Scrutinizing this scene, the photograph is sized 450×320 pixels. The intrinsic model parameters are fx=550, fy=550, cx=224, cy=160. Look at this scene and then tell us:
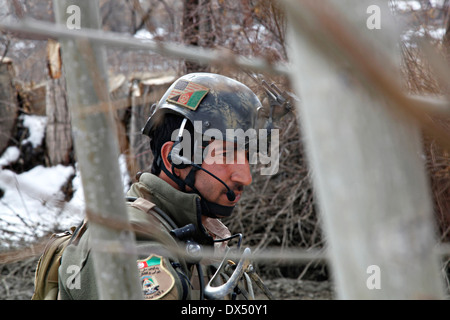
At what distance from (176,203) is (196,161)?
24 centimetres

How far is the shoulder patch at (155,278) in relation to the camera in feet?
6.47

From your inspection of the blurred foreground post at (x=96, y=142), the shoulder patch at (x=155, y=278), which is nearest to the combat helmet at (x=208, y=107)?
the shoulder patch at (x=155, y=278)

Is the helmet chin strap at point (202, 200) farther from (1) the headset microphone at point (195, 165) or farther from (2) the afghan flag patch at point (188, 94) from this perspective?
(2) the afghan flag patch at point (188, 94)

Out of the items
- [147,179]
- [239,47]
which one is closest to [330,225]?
[147,179]

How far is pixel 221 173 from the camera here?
106 inches

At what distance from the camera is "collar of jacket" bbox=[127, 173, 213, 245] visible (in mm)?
2576

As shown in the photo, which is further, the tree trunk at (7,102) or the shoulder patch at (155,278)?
the tree trunk at (7,102)

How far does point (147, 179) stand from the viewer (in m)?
2.67

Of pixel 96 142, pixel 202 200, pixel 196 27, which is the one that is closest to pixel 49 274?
pixel 202 200

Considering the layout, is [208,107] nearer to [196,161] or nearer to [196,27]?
[196,161]

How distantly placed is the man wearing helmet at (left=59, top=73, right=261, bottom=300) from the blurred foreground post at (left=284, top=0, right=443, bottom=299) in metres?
1.53

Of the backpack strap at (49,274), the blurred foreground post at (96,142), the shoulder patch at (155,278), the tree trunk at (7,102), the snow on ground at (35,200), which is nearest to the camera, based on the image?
the blurred foreground post at (96,142)

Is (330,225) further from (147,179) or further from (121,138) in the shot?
(121,138)
